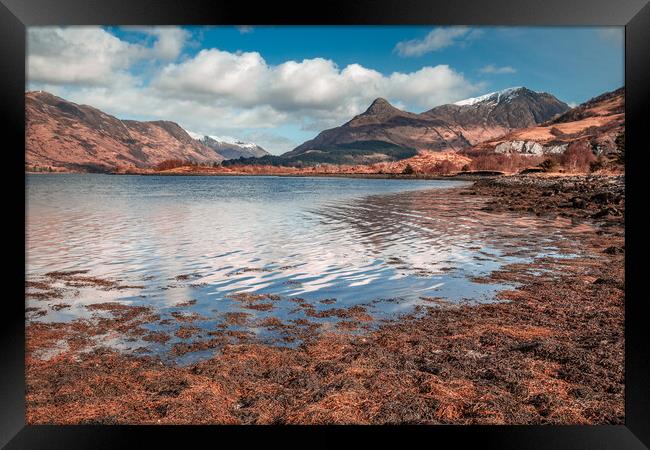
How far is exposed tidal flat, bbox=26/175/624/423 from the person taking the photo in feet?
18.5

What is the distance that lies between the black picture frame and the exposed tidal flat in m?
0.61

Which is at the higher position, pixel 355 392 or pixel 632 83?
pixel 632 83

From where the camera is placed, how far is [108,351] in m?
7.39

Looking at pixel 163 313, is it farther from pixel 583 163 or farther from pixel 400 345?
pixel 583 163

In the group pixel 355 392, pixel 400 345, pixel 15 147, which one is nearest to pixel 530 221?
pixel 400 345

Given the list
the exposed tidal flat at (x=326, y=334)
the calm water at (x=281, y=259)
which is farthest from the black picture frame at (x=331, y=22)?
the calm water at (x=281, y=259)

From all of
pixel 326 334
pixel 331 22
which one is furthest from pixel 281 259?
pixel 331 22

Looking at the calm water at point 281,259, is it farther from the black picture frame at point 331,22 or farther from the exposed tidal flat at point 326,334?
the black picture frame at point 331,22

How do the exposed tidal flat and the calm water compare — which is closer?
the exposed tidal flat

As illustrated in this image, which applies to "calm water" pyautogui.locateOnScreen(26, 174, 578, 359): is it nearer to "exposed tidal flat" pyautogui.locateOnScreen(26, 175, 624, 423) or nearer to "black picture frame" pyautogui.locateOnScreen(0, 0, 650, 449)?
"exposed tidal flat" pyautogui.locateOnScreen(26, 175, 624, 423)

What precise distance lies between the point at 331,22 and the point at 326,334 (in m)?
5.32

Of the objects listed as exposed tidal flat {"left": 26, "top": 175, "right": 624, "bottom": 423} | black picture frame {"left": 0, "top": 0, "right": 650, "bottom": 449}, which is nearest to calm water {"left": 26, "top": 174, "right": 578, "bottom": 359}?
exposed tidal flat {"left": 26, "top": 175, "right": 624, "bottom": 423}

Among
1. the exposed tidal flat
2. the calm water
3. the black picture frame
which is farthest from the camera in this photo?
the calm water

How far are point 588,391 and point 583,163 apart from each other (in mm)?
116700
